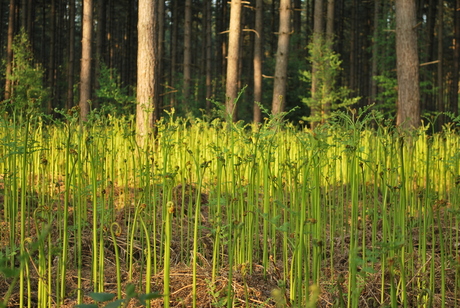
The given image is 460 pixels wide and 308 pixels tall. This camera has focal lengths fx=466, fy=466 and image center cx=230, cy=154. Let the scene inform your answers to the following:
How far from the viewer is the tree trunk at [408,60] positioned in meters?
8.21

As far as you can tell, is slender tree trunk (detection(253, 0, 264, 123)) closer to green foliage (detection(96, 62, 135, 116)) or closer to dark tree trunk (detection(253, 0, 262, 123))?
dark tree trunk (detection(253, 0, 262, 123))

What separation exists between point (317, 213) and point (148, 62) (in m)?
5.01

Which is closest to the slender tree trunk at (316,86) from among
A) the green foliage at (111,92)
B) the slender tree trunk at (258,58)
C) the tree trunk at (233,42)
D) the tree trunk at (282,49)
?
the tree trunk at (282,49)

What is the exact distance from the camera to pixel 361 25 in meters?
26.8

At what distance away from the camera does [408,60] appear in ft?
27.3

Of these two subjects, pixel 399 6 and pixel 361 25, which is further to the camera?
pixel 361 25

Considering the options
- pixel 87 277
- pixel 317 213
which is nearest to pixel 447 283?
pixel 317 213

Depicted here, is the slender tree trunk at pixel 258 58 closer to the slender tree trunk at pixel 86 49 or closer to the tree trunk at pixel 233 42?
the tree trunk at pixel 233 42

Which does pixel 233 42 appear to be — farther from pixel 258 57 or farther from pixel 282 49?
pixel 258 57

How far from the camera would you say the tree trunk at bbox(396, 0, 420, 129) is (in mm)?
8211

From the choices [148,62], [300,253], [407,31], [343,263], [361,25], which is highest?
[361,25]

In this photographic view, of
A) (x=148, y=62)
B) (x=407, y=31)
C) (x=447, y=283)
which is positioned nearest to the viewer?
(x=447, y=283)

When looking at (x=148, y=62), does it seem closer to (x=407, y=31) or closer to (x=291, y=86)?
(x=407, y=31)

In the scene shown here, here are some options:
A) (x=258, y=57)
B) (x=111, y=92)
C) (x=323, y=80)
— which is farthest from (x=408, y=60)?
(x=258, y=57)
